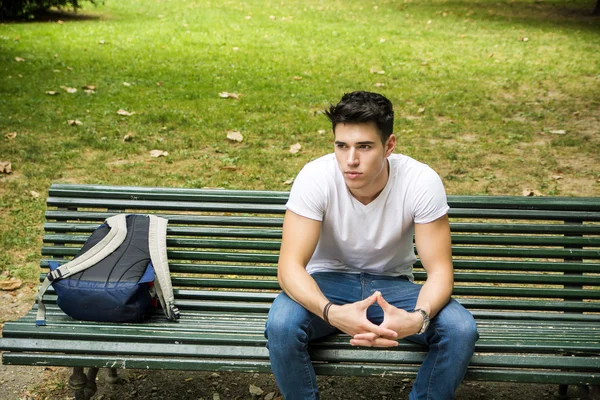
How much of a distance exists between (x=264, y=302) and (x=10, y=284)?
6.41 ft

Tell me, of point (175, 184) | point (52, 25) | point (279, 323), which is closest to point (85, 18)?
point (52, 25)

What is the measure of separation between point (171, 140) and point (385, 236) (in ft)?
13.5

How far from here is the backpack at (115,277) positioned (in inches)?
125

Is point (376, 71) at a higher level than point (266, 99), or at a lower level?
higher

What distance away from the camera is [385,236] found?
10.4 ft

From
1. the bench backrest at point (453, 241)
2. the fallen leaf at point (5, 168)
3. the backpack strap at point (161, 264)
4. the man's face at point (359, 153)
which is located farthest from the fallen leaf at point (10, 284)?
the man's face at point (359, 153)

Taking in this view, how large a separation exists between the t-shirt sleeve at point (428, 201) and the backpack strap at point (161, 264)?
1.20 meters

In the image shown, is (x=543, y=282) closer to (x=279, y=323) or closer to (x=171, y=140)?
(x=279, y=323)

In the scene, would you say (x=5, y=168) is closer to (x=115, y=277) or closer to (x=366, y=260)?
(x=115, y=277)

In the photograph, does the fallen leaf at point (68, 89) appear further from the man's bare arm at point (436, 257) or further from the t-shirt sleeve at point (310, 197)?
the man's bare arm at point (436, 257)

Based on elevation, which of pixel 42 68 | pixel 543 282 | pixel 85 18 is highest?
pixel 85 18

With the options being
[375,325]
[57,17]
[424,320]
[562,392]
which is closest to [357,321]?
[375,325]

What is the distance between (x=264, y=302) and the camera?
3.59 metres

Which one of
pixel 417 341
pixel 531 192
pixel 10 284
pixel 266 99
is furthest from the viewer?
pixel 266 99
